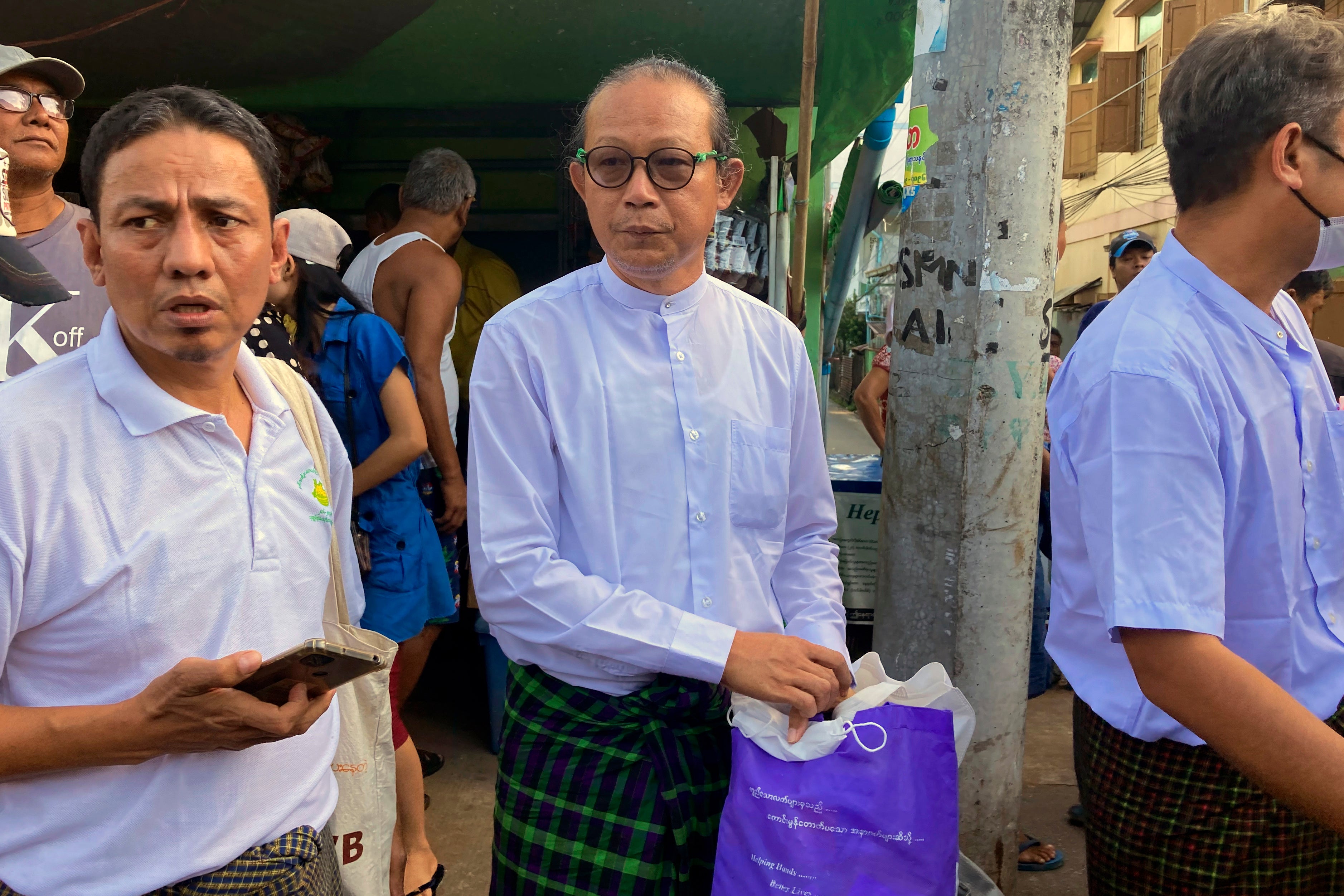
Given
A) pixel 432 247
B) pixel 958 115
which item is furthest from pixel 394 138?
pixel 958 115

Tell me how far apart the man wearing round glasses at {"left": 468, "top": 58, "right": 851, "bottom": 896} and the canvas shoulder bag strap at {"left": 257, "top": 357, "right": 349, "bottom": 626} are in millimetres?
219

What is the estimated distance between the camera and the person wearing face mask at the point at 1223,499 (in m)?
1.26

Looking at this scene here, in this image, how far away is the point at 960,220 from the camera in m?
2.43

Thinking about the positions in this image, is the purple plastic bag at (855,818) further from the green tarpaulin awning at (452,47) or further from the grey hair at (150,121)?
the green tarpaulin awning at (452,47)

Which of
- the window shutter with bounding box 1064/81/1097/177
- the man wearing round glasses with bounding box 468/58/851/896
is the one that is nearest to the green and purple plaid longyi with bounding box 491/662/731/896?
the man wearing round glasses with bounding box 468/58/851/896

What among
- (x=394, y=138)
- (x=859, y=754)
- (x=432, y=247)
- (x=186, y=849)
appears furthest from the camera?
(x=394, y=138)

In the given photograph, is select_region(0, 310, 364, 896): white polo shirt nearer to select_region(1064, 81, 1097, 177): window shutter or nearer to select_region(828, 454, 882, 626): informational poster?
select_region(828, 454, 882, 626): informational poster

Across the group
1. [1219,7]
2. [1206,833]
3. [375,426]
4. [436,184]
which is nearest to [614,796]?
[1206,833]

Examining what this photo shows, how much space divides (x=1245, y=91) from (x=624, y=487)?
1095 mm

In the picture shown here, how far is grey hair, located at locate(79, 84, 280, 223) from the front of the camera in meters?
1.25

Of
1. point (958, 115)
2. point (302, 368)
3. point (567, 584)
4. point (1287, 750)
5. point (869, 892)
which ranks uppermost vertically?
point (958, 115)

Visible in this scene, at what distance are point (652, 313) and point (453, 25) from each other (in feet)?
9.50

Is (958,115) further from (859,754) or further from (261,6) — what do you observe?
(261,6)

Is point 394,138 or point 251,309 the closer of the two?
point 251,309
